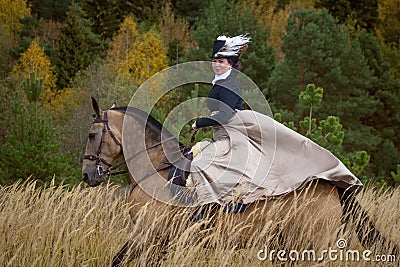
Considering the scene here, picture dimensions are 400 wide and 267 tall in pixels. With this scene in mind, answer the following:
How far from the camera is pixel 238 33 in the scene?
82.4 feet

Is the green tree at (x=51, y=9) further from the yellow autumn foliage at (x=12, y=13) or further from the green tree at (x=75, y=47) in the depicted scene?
the green tree at (x=75, y=47)

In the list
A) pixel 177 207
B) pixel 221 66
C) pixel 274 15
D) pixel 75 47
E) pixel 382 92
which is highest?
pixel 221 66

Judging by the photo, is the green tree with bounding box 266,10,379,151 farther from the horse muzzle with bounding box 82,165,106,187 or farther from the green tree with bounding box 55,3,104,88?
the horse muzzle with bounding box 82,165,106,187

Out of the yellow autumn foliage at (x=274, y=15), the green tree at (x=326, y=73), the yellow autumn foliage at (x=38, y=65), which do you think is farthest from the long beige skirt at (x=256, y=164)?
the yellow autumn foliage at (x=274, y=15)

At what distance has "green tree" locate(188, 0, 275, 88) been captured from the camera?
80.3ft

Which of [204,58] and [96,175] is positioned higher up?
[96,175]

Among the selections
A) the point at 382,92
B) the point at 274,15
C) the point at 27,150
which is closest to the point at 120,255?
the point at 27,150

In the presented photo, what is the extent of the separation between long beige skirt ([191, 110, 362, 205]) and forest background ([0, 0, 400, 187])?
8.74m

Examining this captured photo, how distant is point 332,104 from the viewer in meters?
24.2

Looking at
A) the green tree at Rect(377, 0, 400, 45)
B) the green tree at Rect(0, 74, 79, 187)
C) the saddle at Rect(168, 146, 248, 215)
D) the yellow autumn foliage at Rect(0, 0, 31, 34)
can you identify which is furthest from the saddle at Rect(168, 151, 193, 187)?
the yellow autumn foliage at Rect(0, 0, 31, 34)

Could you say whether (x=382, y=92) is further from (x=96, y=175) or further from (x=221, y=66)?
(x=96, y=175)

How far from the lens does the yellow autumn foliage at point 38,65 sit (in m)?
31.0

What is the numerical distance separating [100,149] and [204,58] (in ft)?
65.1

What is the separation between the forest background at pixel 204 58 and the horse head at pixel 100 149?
8237mm
